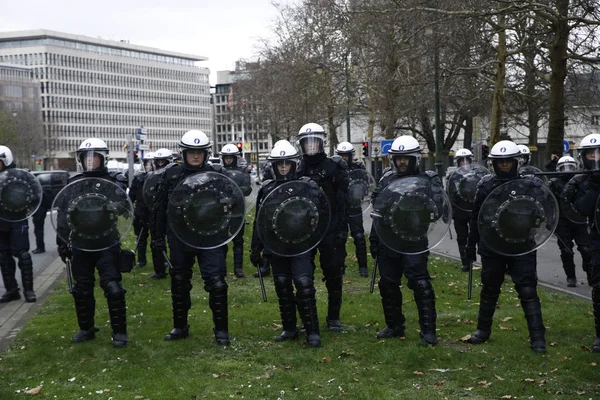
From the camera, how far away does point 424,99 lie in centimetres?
3428


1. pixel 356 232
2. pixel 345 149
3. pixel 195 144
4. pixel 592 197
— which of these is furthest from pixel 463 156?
pixel 195 144

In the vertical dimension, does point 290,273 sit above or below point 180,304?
above

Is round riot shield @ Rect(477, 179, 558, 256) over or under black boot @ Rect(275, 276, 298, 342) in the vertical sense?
over

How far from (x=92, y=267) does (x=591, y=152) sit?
4661 millimetres

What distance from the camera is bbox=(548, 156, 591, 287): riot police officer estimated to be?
1147cm

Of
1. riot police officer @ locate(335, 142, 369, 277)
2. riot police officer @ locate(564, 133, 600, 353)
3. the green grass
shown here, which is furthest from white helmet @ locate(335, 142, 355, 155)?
riot police officer @ locate(564, 133, 600, 353)

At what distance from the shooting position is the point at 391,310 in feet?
27.3

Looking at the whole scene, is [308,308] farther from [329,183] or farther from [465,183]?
[465,183]

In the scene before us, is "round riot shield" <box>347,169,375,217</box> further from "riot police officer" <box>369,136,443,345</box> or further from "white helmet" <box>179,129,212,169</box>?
"white helmet" <box>179,129,212,169</box>

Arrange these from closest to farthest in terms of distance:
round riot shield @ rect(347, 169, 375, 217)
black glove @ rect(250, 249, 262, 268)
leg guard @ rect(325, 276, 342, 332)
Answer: black glove @ rect(250, 249, 262, 268)
leg guard @ rect(325, 276, 342, 332)
round riot shield @ rect(347, 169, 375, 217)

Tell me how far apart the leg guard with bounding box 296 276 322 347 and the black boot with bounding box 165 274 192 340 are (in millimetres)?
1102

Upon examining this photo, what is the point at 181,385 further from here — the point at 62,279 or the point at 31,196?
the point at 62,279

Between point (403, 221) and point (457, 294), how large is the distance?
11.8 feet

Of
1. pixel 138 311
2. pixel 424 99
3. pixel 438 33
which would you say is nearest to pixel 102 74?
pixel 424 99
